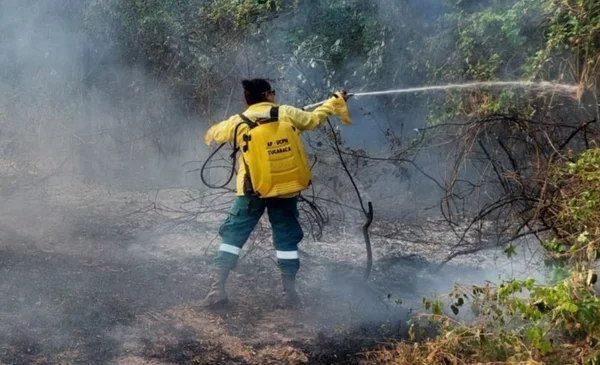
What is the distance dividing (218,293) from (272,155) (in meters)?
1.06

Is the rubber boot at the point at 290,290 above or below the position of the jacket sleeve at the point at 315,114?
below

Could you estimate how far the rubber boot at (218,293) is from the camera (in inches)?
191

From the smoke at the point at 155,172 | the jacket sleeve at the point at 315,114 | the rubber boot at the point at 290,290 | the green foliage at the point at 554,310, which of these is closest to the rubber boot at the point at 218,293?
the smoke at the point at 155,172

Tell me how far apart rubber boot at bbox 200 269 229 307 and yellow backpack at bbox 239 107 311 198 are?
0.65 m

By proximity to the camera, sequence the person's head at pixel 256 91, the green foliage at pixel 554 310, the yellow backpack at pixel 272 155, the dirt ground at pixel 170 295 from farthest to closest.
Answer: the person's head at pixel 256 91 → the yellow backpack at pixel 272 155 → the dirt ground at pixel 170 295 → the green foliage at pixel 554 310

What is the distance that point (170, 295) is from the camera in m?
5.05

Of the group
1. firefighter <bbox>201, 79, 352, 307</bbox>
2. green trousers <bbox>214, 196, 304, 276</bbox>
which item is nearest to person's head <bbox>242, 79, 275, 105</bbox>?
firefighter <bbox>201, 79, 352, 307</bbox>

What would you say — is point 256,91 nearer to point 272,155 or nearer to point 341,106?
point 272,155

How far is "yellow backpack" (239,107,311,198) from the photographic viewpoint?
4777 millimetres

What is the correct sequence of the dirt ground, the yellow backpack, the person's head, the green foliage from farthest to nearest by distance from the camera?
1. the person's head
2. the yellow backpack
3. the dirt ground
4. the green foliage

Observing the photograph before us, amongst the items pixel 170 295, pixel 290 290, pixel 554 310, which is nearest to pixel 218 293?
pixel 170 295

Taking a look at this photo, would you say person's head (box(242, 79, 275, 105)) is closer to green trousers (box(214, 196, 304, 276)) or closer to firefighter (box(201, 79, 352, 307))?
firefighter (box(201, 79, 352, 307))

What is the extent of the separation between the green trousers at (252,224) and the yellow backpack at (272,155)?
0.54 feet

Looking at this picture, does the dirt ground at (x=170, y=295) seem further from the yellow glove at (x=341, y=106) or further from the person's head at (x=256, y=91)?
the person's head at (x=256, y=91)
